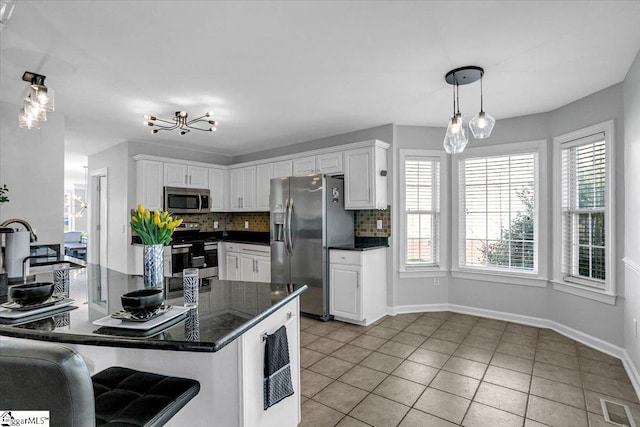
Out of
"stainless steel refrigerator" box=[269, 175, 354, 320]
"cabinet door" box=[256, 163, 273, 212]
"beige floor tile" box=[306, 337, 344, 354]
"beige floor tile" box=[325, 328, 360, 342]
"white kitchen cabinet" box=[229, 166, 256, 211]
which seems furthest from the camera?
"white kitchen cabinet" box=[229, 166, 256, 211]

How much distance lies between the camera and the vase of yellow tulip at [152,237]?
1.67 m

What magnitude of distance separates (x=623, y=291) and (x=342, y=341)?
2.56 metres

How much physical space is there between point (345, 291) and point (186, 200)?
2978mm

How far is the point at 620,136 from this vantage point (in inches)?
116

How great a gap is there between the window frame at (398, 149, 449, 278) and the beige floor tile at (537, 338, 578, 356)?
131 centimetres

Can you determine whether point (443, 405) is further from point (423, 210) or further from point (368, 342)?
point (423, 210)

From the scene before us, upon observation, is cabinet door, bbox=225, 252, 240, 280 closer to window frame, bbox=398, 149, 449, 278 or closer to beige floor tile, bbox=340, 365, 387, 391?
window frame, bbox=398, 149, 449, 278

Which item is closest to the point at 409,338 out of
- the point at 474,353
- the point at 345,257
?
the point at 474,353

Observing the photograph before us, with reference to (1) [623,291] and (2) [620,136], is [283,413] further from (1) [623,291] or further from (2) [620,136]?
(2) [620,136]

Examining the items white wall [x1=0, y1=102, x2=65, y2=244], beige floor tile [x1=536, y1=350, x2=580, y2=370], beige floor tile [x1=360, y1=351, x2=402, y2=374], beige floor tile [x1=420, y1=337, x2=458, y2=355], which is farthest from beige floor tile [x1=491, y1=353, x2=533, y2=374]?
white wall [x1=0, y1=102, x2=65, y2=244]

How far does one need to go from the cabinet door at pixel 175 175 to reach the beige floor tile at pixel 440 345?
4143 millimetres

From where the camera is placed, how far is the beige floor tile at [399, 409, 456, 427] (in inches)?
81.1

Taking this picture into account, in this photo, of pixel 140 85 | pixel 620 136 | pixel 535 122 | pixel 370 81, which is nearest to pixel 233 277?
pixel 140 85

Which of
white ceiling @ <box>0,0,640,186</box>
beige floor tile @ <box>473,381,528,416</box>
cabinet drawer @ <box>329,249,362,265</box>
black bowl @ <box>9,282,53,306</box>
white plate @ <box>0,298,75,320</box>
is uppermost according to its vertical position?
white ceiling @ <box>0,0,640,186</box>
